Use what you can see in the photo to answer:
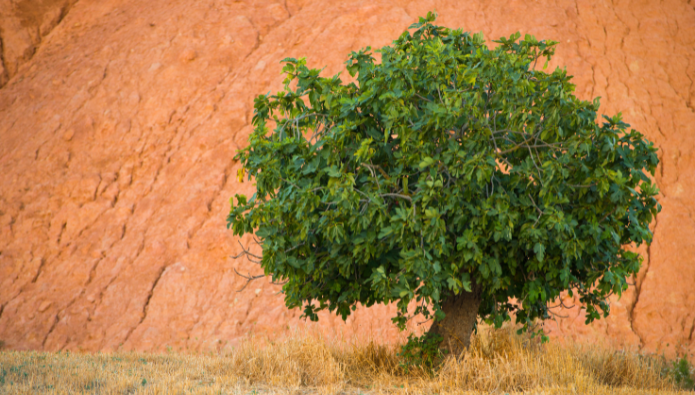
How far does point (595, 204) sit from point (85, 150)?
44.4 ft

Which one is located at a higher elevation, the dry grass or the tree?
the tree

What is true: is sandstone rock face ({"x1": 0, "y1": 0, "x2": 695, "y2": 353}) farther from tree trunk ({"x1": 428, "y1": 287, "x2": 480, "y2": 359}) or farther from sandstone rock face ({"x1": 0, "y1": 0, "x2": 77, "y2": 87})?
tree trunk ({"x1": 428, "y1": 287, "x2": 480, "y2": 359})

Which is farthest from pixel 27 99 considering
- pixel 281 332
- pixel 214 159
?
pixel 281 332

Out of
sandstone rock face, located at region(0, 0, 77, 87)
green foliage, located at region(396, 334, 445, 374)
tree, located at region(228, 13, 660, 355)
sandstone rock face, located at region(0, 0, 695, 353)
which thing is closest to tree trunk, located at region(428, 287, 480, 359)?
green foliage, located at region(396, 334, 445, 374)

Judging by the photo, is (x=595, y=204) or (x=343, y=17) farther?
(x=343, y=17)

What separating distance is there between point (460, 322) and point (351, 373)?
5.27ft

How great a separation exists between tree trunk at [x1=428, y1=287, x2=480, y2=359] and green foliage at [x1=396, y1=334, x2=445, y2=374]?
0.48 ft

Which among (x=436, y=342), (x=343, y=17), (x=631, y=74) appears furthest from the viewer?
(x=343, y=17)

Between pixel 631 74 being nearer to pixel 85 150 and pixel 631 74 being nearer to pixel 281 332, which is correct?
pixel 281 332

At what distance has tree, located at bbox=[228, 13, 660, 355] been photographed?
215 inches

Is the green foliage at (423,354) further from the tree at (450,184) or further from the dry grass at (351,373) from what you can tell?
the tree at (450,184)

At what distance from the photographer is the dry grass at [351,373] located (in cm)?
648

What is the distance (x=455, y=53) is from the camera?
5.85 meters

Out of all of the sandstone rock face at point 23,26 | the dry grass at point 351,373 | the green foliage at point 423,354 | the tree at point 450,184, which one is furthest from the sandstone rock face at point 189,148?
the tree at point 450,184
